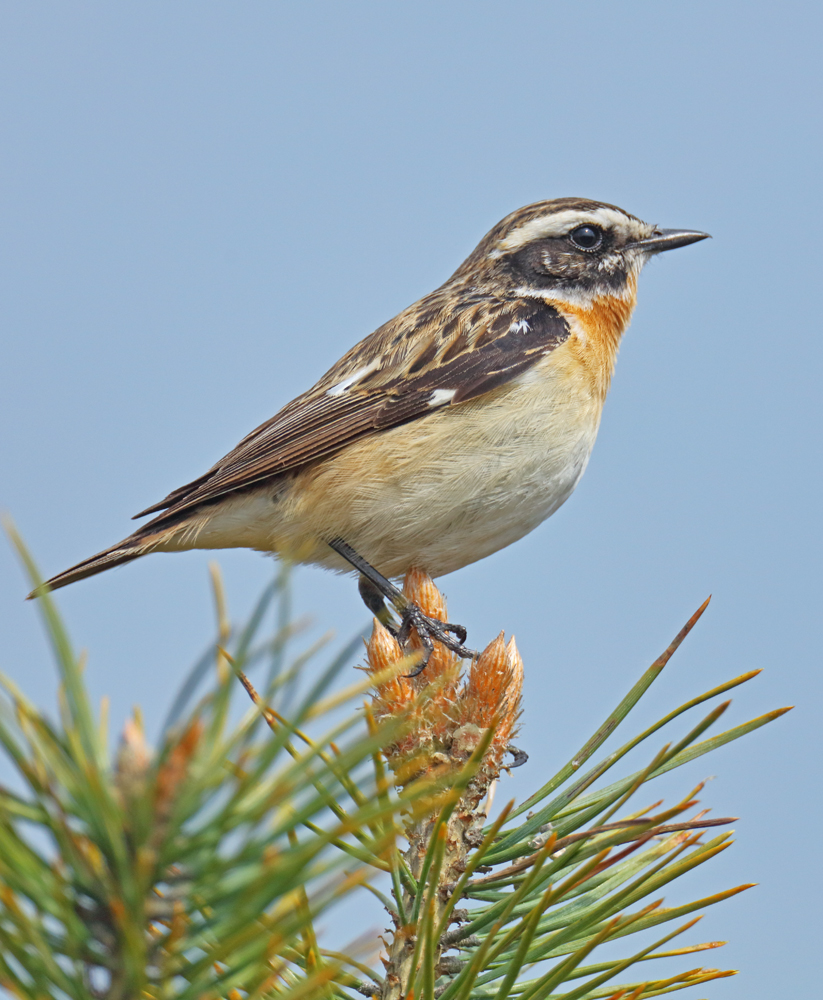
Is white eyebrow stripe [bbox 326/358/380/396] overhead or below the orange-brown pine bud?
overhead

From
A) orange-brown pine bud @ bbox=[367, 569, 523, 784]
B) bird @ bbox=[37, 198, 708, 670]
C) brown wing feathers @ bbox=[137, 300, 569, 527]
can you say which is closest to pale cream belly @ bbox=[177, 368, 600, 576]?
bird @ bbox=[37, 198, 708, 670]

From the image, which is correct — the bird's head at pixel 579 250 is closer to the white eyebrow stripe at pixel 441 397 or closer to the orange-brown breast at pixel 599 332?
the orange-brown breast at pixel 599 332

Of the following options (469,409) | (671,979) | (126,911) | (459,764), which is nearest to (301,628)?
(126,911)

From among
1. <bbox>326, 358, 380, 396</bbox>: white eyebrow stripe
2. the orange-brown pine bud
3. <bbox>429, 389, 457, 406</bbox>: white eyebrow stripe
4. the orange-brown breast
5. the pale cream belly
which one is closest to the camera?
the orange-brown pine bud

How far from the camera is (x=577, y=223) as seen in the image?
7.07 meters

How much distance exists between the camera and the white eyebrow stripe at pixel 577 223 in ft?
23.1

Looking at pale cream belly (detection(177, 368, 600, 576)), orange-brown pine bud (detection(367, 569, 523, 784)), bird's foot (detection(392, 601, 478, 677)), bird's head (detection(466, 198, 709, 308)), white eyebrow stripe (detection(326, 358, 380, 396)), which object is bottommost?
orange-brown pine bud (detection(367, 569, 523, 784))

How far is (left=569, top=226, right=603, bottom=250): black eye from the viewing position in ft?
23.1

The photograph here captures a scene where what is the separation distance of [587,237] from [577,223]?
0.41ft

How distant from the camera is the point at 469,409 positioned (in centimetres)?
572

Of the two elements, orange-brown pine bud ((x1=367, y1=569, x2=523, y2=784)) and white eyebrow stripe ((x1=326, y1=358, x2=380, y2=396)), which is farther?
white eyebrow stripe ((x1=326, y1=358, x2=380, y2=396))

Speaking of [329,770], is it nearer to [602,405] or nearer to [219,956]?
[219,956]

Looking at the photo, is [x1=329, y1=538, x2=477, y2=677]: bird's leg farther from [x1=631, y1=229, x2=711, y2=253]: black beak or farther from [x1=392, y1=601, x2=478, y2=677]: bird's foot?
[x1=631, y1=229, x2=711, y2=253]: black beak

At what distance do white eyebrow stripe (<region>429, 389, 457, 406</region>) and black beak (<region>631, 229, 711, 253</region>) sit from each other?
2104 mm
